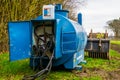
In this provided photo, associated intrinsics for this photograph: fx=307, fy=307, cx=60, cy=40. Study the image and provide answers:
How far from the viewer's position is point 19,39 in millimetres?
9469

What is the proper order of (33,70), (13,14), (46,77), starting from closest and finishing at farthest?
1. (46,77)
2. (33,70)
3. (13,14)

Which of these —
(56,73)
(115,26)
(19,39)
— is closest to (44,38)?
(19,39)

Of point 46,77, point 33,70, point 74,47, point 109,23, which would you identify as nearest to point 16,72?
point 33,70

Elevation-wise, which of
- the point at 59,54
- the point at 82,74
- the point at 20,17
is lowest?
the point at 82,74

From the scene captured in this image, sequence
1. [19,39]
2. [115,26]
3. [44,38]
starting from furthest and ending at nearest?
1. [115,26]
2. [44,38]
3. [19,39]

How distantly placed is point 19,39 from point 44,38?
2.70ft

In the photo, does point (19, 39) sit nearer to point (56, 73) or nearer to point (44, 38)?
point (44, 38)

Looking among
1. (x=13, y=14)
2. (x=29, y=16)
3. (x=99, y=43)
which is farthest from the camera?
(x=29, y=16)

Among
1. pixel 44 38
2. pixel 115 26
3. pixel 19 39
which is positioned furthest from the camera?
pixel 115 26

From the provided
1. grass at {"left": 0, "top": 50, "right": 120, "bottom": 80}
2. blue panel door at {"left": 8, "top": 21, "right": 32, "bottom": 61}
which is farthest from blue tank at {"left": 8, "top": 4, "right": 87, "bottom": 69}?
grass at {"left": 0, "top": 50, "right": 120, "bottom": 80}

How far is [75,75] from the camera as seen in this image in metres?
9.67

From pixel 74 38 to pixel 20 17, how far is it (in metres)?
7.80

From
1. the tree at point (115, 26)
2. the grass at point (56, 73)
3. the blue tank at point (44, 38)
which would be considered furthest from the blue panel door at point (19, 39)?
the tree at point (115, 26)

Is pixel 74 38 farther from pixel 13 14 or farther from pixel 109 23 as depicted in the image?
pixel 109 23
